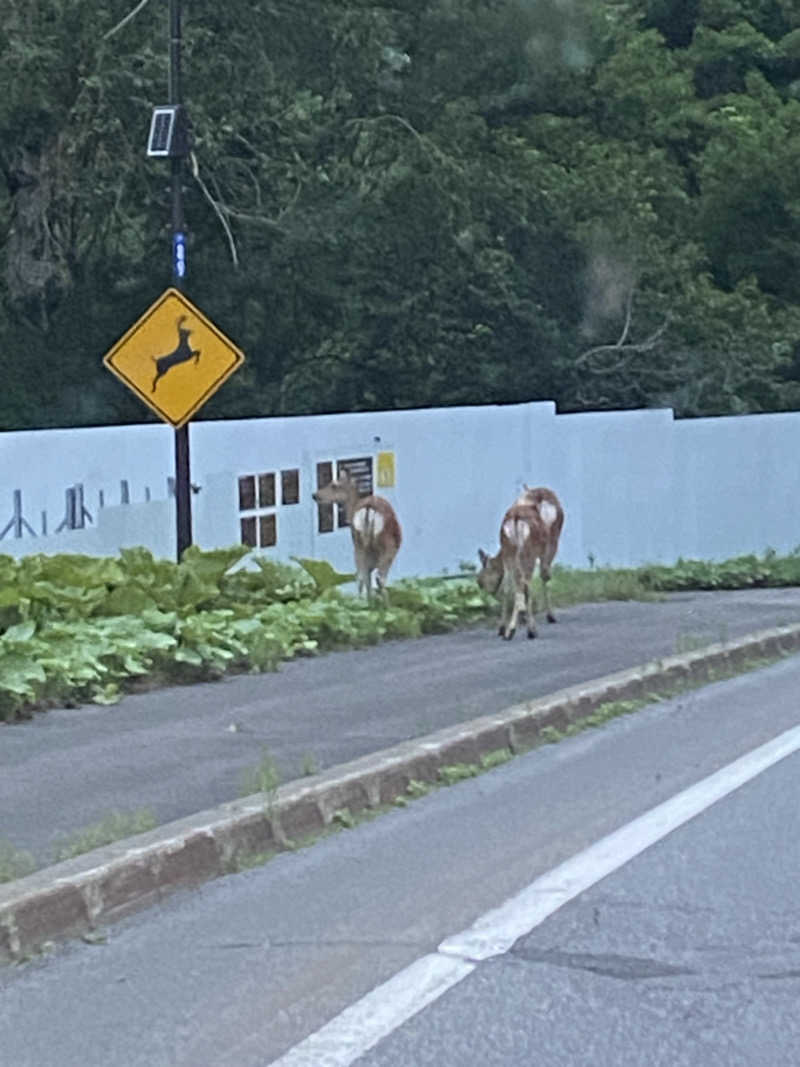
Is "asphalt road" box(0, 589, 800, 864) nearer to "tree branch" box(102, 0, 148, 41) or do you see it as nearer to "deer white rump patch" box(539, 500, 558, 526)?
"deer white rump patch" box(539, 500, 558, 526)

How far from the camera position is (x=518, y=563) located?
703 inches

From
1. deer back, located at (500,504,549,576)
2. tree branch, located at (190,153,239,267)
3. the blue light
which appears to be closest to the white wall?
the blue light

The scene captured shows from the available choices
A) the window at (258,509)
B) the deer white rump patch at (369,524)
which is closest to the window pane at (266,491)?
the window at (258,509)

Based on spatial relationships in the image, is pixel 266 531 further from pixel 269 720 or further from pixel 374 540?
pixel 269 720

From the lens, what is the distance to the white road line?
6.06 meters

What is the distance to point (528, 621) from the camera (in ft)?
57.4

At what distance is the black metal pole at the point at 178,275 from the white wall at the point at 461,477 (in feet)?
3.19

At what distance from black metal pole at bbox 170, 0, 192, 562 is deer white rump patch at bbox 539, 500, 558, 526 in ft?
10.5

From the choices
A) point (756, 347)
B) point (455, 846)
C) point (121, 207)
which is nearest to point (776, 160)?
point (756, 347)

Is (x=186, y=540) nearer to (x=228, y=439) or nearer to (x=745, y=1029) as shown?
(x=228, y=439)

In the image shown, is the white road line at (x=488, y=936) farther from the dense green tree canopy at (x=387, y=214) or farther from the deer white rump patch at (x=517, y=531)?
the dense green tree canopy at (x=387, y=214)

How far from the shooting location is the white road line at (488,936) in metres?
6.06

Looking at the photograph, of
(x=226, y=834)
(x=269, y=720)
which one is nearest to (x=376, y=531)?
(x=269, y=720)

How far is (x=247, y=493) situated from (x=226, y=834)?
13034 millimetres
